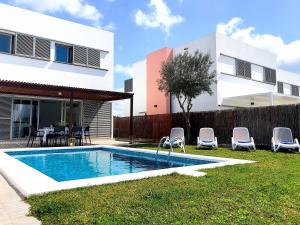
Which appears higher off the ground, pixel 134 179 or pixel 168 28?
pixel 168 28

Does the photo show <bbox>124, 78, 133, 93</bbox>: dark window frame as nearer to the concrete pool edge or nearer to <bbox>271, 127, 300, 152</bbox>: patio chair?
<bbox>271, 127, 300, 152</bbox>: patio chair

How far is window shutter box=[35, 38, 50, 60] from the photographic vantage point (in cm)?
1894

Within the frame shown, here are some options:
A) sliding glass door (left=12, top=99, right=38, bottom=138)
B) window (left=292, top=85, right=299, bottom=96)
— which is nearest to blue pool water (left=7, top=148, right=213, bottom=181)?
sliding glass door (left=12, top=99, right=38, bottom=138)

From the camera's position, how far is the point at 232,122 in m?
17.3

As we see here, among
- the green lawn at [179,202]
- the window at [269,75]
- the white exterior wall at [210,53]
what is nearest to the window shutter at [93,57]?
the white exterior wall at [210,53]

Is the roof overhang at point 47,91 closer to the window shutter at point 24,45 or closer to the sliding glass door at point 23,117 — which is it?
the sliding glass door at point 23,117

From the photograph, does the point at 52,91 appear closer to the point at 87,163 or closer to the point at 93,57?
the point at 93,57

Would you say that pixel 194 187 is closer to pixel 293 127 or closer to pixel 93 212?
pixel 93 212

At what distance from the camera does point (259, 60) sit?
90.1 feet

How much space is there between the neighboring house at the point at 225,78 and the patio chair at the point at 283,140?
6.27 meters

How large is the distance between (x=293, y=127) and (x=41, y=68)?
15.7 metres

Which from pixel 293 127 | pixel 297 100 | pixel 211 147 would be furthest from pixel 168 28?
pixel 297 100

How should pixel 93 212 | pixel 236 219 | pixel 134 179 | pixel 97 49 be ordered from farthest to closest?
1. pixel 97 49
2. pixel 134 179
3. pixel 93 212
4. pixel 236 219

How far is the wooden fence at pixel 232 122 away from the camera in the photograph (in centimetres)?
1478
